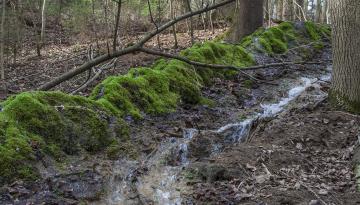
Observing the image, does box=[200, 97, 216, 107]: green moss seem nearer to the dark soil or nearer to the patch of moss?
the dark soil

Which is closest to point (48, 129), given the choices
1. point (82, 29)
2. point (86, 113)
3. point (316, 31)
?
point (86, 113)

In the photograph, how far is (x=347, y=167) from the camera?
5.15m

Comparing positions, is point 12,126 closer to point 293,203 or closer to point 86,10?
point 293,203

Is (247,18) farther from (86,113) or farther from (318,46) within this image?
(86,113)

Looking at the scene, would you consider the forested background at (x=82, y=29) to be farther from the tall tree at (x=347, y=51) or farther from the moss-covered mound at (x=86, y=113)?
the tall tree at (x=347, y=51)

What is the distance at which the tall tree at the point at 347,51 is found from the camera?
6695 mm

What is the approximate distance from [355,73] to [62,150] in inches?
187

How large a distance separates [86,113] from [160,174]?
1396 mm

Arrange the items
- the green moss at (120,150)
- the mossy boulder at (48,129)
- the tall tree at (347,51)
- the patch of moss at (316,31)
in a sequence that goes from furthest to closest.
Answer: the patch of moss at (316,31)
the tall tree at (347,51)
the green moss at (120,150)
the mossy boulder at (48,129)

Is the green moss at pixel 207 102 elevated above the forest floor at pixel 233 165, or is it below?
above

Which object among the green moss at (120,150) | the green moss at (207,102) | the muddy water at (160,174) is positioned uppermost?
the green moss at (207,102)

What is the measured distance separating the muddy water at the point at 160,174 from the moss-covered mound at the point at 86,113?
0.44 metres

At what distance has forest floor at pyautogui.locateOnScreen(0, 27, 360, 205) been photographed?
4.56 meters

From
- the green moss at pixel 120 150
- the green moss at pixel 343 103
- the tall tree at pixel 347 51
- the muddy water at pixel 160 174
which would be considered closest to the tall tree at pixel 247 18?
the tall tree at pixel 347 51
